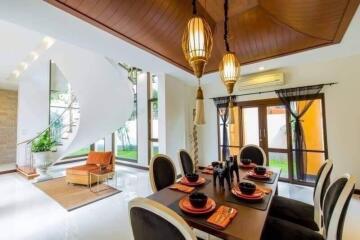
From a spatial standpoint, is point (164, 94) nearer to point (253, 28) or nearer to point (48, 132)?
point (253, 28)

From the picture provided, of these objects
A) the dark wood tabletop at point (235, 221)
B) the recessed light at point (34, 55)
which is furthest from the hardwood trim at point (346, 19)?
the recessed light at point (34, 55)

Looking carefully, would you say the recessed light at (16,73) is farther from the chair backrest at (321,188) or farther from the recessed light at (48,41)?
A: the chair backrest at (321,188)

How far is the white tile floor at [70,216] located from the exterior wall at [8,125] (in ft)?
10.6

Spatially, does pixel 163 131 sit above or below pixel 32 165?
above

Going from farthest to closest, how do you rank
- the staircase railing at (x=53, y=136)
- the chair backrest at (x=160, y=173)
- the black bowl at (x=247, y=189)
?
1. the staircase railing at (x=53, y=136)
2. the chair backrest at (x=160, y=173)
3. the black bowl at (x=247, y=189)

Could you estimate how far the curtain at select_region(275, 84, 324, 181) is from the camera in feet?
13.1

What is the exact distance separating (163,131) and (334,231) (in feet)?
11.1

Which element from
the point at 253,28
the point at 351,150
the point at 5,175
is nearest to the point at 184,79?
the point at 253,28

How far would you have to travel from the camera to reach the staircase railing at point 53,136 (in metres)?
→ 5.45

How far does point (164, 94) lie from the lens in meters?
4.24

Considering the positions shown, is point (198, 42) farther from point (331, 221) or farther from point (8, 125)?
point (8, 125)

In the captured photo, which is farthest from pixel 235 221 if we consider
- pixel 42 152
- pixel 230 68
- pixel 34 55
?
pixel 34 55

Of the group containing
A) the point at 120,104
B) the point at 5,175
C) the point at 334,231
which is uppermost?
the point at 120,104

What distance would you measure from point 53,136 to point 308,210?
6.60 meters
